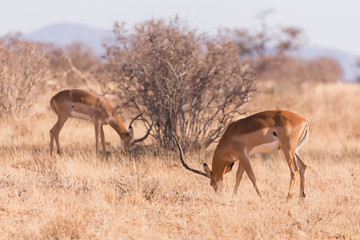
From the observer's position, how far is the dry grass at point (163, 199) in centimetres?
463

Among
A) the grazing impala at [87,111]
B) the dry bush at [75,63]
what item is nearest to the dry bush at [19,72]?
the grazing impala at [87,111]

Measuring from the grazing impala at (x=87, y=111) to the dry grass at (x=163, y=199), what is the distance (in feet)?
1.61

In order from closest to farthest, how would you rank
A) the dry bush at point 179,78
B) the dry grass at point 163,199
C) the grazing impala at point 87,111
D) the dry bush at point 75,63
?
the dry grass at point 163,199, the dry bush at point 179,78, the grazing impala at point 87,111, the dry bush at point 75,63

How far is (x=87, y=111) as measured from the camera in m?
9.45

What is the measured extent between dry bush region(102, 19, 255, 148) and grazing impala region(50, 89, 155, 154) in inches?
29.0

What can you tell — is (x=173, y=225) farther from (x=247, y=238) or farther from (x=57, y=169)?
(x=57, y=169)

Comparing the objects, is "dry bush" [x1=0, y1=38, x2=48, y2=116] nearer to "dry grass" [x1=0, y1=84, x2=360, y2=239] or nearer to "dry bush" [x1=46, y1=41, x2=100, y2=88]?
"dry grass" [x1=0, y1=84, x2=360, y2=239]

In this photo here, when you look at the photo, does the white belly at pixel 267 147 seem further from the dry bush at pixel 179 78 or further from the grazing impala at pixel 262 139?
the dry bush at pixel 179 78

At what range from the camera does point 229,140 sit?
6160 mm

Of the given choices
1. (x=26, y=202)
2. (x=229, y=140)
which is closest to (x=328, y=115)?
(x=229, y=140)

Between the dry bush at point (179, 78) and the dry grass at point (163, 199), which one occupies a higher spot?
the dry bush at point (179, 78)

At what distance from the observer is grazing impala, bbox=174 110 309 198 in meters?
5.95

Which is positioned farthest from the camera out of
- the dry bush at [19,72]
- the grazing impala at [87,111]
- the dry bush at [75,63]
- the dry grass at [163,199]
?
the dry bush at [75,63]

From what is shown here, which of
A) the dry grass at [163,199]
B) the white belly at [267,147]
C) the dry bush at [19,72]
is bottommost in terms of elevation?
the dry grass at [163,199]
